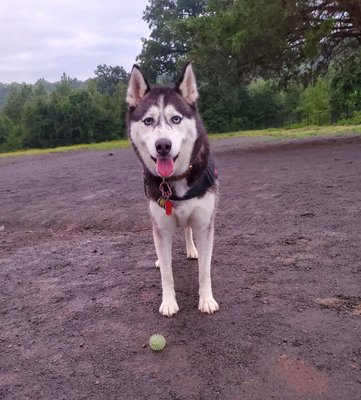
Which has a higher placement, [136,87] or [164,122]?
[136,87]

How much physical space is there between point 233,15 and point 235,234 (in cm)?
1204

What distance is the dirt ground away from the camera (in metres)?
2.61

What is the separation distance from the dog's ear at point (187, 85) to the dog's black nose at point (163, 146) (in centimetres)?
67

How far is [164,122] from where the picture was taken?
10.5 ft

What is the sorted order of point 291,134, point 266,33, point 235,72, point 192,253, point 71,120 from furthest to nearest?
1. point 71,120
2. point 291,134
3. point 235,72
4. point 266,33
5. point 192,253

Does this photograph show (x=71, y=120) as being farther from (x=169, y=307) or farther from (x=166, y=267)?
(x=169, y=307)

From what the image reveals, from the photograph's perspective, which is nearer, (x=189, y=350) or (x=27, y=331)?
(x=189, y=350)

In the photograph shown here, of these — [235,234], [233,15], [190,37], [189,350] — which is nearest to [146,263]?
[235,234]

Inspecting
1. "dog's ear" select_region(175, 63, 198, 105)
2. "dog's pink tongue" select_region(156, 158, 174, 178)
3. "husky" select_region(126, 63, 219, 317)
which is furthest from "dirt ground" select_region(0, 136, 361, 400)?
"dog's ear" select_region(175, 63, 198, 105)

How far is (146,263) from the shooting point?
468 cm

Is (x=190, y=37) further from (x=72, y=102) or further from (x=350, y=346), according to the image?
(x=72, y=102)

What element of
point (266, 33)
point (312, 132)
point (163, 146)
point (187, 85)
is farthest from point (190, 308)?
point (312, 132)

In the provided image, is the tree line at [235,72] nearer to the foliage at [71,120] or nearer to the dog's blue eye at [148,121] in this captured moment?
the foliage at [71,120]

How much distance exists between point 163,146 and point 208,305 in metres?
1.38
